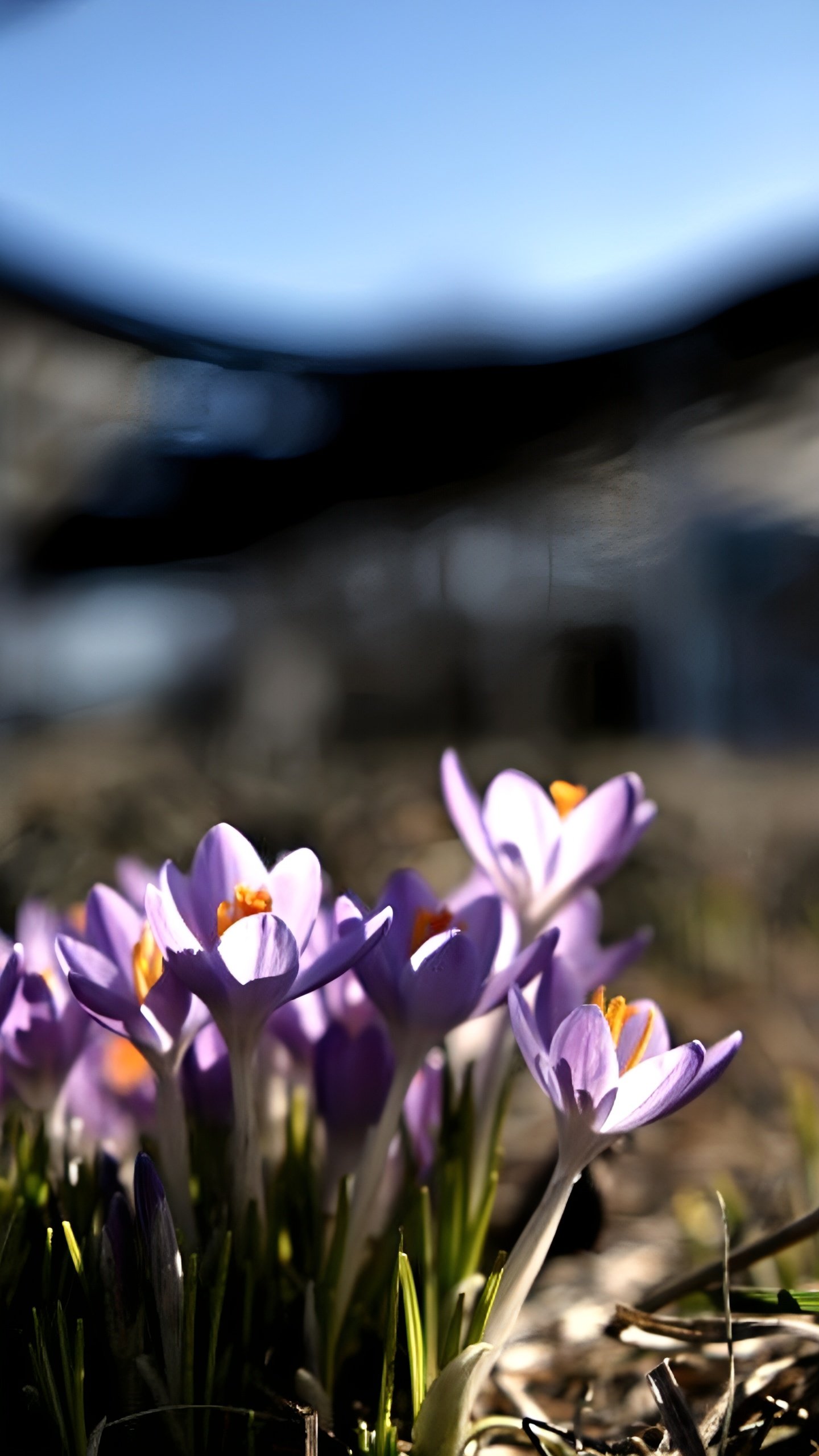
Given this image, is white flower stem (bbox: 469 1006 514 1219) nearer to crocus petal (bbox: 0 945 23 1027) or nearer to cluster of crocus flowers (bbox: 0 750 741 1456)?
cluster of crocus flowers (bbox: 0 750 741 1456)

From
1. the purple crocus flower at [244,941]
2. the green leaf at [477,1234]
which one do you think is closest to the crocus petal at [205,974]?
the purple crocus flower at [244,941]

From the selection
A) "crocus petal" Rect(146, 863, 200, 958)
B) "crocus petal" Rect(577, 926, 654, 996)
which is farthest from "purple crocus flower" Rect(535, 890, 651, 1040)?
"crocus petal" Rect(146, 863, 200, 958)

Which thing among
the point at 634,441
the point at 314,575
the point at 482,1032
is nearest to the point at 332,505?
the point at 314,575

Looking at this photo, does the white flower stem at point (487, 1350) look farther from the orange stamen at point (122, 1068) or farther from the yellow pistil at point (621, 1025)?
the orange stamen at point (122, 1068)

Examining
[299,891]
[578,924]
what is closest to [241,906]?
[299,891]

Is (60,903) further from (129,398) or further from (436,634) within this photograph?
(436,634)

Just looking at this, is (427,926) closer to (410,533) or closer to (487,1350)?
(487,1350)
